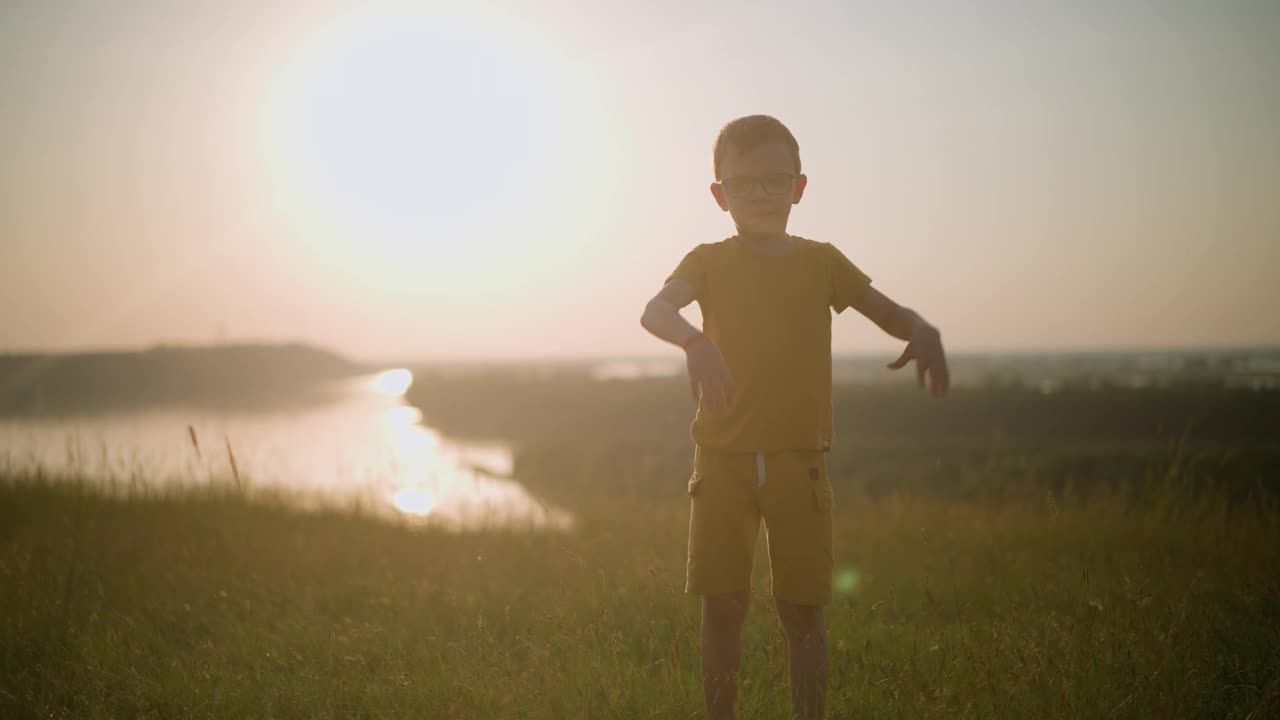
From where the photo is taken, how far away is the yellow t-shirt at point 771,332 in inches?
75.5

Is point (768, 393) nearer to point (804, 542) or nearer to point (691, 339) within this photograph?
point (691, 339)

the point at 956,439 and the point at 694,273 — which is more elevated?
the point at 694,273

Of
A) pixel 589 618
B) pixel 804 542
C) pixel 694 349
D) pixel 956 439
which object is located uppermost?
pixel 694 349

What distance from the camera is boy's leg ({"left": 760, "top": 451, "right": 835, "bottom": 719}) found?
191 centimetres

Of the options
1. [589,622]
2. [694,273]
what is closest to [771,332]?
[694,273]

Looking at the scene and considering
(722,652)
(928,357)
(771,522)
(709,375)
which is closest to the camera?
(709,375)

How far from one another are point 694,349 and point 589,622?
6.77 ft

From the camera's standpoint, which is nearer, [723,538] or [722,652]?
[723,538]

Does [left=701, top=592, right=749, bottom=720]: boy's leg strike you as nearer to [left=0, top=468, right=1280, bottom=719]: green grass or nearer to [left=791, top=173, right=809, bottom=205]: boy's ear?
[left=0, top=468, right=1280, bottom=719]: green grass

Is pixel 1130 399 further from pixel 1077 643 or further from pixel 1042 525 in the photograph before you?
pixel 1077 643

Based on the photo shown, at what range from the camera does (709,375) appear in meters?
1.71

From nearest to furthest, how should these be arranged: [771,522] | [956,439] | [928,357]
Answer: [928,357] → [771,522] → [956,439]

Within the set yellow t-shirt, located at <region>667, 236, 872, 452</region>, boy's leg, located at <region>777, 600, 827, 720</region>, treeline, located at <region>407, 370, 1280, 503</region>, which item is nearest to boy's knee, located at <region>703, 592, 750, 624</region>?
boy's leg, located at <region>777, 600, 827, 720</region>

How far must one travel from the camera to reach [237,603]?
3.75m
